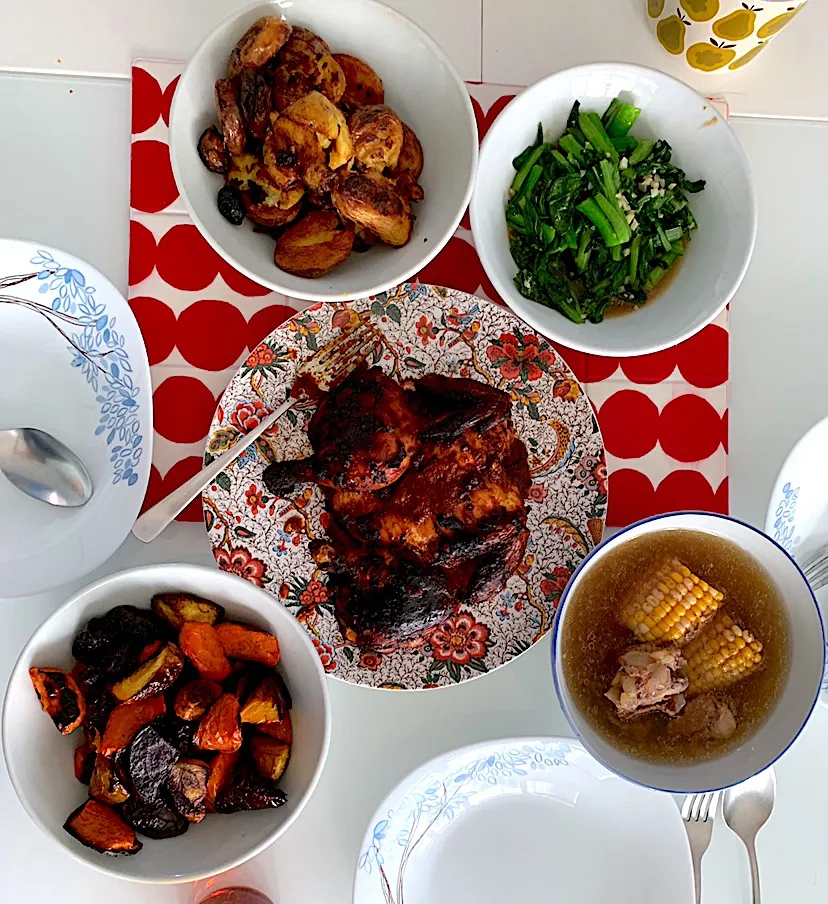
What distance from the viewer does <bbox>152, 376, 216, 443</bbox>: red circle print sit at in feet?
4.22

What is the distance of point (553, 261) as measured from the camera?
1.28 metres

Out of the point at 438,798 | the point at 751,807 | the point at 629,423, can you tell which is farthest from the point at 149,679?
the point at 751,807

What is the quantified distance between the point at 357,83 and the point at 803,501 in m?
0.95

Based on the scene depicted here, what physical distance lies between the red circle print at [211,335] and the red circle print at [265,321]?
0.01 metres

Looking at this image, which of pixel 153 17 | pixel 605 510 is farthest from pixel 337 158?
pixel 605 510

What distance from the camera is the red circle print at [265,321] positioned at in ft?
4.28

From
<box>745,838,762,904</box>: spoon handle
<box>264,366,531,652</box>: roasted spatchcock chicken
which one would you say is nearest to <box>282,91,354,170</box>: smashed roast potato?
<box>264,366,531,652</box>: roasted spatchcock chicken

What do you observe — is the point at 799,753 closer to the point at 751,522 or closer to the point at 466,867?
the point at 751,522

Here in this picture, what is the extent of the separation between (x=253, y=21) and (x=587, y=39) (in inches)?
23.4

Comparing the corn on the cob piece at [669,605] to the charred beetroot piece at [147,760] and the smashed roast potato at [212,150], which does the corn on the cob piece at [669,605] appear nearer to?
the charred beetroot piece at [147,760]

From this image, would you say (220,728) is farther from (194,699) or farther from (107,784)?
(107,784)

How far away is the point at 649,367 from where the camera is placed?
4.46 feet

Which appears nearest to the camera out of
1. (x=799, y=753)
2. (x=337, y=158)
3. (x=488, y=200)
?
(x=337, y=158)

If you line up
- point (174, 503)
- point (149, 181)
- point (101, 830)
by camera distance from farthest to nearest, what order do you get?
1. point (149, 181)
2. point (174, 503)
3. point (101, 830)
